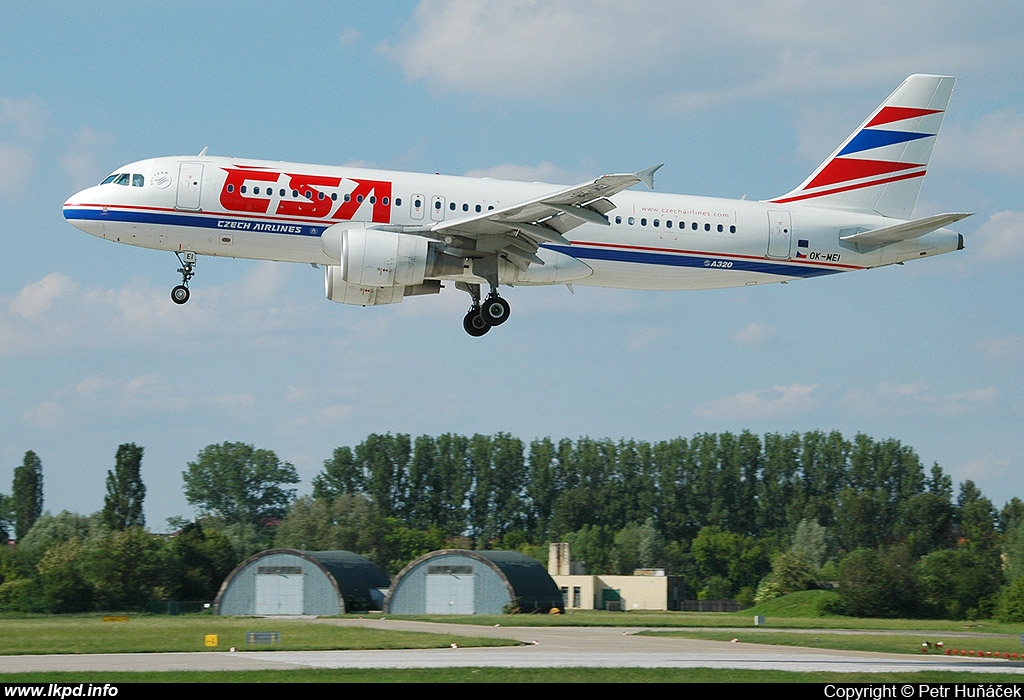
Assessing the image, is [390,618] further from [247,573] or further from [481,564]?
[247,573]

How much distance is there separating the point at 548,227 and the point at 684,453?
308 ft

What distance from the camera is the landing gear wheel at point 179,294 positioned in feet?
125

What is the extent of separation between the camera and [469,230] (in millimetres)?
36656

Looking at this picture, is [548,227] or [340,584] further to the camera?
[340,584]

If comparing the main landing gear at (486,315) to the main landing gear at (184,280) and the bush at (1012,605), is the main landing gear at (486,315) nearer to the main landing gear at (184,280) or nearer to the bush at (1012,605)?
the main landing gear at (184,280)

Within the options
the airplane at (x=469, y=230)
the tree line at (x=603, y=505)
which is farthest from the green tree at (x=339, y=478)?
the airplane at (x=469, y=230)

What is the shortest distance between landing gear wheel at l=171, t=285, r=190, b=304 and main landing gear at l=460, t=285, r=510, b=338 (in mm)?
8644

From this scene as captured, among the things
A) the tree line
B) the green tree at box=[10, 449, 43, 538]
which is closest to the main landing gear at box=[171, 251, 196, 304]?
the tree line

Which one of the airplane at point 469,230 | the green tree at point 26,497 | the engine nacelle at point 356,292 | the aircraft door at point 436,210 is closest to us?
the airplane at point 469,230

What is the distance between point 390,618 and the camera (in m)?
71.4

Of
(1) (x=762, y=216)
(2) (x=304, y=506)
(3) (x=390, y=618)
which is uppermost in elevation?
(1) (x=762, y=216)

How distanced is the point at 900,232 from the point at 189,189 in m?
22.1

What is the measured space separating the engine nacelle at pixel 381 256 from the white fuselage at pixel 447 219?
979 millimetres
